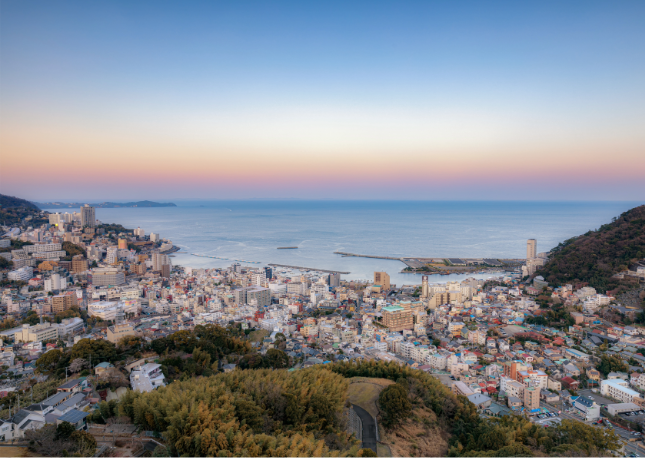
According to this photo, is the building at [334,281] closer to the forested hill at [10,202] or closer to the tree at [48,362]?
the tree at [48,362]

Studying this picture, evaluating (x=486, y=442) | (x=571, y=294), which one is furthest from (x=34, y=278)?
(x=571, y=294)

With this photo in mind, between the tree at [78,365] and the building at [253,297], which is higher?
the tree at [78,365]

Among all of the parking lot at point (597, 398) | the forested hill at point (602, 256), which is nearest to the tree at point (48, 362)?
the parking lot at point (597, 398)

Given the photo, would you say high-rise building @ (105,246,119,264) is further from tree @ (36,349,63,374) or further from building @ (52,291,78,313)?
tree @ (36,349,63,374)

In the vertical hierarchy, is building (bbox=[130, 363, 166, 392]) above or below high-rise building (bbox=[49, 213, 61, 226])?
below

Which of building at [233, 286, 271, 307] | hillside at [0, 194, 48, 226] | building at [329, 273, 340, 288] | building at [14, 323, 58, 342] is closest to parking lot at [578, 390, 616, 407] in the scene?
building at [233, 286, 271, 307]

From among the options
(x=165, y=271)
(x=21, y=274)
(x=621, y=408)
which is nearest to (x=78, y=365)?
(x=621, y=408)
